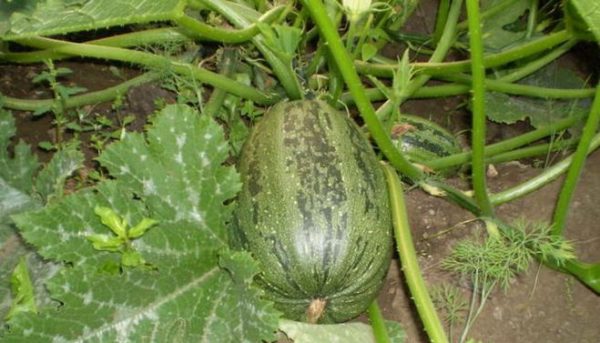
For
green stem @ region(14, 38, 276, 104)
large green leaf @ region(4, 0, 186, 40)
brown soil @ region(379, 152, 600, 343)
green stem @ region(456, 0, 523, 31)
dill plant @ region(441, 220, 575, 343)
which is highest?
large green leaf @ region(4, 0, 186, 40)

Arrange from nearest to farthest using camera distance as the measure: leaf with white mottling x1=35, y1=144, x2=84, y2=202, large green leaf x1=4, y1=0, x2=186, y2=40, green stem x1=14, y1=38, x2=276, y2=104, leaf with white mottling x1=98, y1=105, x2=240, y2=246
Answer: large green leaf x1=4, y1=0, x2=186, y2=40, leaf with white mottling x1=98, y1=105, x2=240, y2=246, leaf with white mottling x1=35, y1=144, x2=84, y2=202, green stem x1=14, y1=38, x2=276, y2=104

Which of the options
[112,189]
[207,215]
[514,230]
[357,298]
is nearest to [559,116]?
[514,230]

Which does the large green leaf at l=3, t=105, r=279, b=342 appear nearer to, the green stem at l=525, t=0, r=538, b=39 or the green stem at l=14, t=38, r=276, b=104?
the green stem at l=14, t=38, r=276, b=104

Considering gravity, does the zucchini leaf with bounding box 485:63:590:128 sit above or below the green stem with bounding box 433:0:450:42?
below

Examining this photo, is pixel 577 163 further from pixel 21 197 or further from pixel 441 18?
pixel 21 197

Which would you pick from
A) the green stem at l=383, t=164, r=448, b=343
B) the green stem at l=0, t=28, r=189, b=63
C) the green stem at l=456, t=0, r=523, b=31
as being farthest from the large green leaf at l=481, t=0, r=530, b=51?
the green stem at l=0, t=28, r=189, b=63

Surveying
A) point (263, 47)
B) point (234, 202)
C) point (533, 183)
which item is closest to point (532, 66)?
point (533, 183)

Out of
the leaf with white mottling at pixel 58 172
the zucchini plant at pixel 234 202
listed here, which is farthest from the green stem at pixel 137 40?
the leaf with white mottling at pixel 58 172
